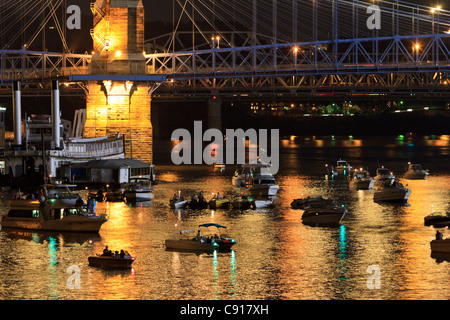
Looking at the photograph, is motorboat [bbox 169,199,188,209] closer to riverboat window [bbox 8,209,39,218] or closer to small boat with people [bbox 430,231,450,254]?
riverboat window [bbox 8,209,39,218]

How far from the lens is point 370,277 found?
45219 mm

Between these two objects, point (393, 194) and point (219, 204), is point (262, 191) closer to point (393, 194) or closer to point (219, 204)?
point (219, 204)

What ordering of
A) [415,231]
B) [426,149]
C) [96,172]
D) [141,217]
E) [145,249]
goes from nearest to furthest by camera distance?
[145,249], [415,231], [141,217], [96,172], [426,149]

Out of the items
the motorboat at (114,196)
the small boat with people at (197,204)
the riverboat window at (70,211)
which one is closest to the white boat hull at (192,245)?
the riverboat window at (70,211)

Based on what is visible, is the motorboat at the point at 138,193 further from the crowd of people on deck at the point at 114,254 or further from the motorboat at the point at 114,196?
the crowd of people on deck at the point at 114,254

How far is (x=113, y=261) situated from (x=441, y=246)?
54.3 ft

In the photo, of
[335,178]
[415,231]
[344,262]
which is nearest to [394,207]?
[415,231]

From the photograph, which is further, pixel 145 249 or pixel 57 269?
pixel 145 249

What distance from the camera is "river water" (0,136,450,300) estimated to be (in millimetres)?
42594

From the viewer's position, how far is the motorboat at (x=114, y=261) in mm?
46844

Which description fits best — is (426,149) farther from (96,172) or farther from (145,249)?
(145,249)

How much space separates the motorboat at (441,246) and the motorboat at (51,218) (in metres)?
18.6

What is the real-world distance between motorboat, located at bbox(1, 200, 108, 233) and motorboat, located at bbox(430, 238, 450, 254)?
1859 centimetres
